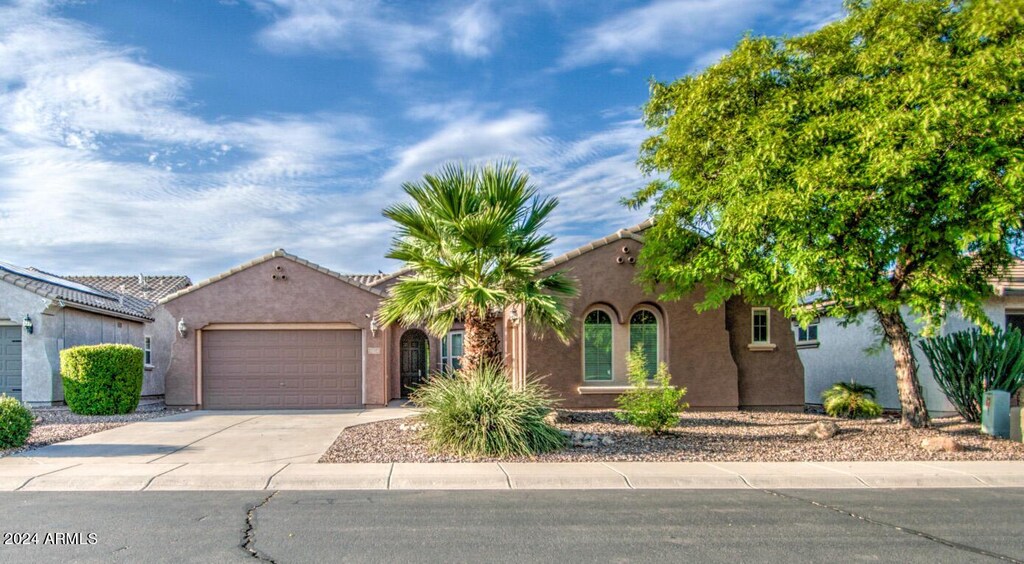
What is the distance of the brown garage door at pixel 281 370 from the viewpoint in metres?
18.6

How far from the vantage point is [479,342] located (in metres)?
12.8

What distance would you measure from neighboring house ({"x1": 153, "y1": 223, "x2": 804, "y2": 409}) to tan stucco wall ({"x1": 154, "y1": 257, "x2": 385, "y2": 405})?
Result: 26mm

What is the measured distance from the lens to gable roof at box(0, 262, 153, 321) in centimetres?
1789

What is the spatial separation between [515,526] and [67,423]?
480 inches

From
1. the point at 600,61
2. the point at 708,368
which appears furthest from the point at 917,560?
the point at 600,61

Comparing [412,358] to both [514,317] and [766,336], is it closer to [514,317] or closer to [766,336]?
[514,317]

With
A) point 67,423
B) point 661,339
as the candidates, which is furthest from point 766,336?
point 67,423

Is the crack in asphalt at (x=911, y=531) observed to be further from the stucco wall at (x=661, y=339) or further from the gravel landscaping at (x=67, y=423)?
the gravel landscaping at (x=67, y=423)

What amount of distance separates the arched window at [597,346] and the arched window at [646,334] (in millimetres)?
609

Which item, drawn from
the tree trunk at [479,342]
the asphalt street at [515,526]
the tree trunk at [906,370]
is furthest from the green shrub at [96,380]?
the tree trunk at [906,370]

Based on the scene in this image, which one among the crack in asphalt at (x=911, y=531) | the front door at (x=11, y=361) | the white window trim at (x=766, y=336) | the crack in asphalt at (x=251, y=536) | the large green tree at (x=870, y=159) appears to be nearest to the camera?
the crack in asphalt at (x=251, y=536)

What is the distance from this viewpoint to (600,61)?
1589 centimetres

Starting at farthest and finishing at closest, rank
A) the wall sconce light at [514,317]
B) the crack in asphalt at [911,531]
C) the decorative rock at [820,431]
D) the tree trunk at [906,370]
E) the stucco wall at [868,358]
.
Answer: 1. the stucco wall at [868,358]
2. the wall sconce light at [514,317]
3. the tree trunk at [906,370]
4. the decorative rock at [820,431]
5. the crack in asphalt at [911,531]

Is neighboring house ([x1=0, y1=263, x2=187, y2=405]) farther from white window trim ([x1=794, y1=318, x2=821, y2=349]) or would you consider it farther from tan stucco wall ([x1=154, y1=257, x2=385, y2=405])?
white window trim ([x1=794, y1=318, x2=821, y2=349])
